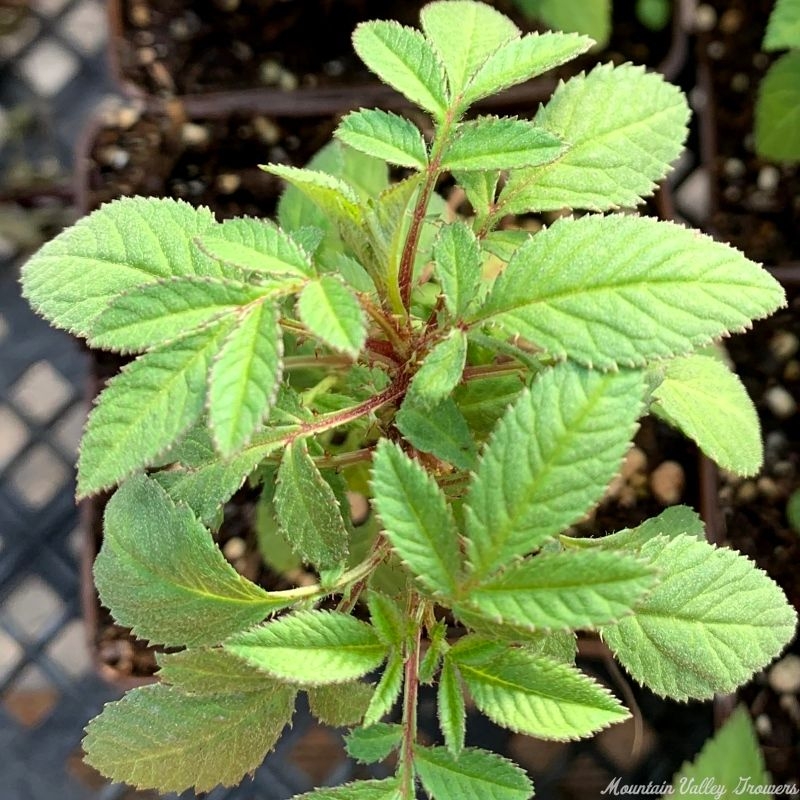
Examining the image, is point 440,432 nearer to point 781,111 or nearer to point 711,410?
point 711,410

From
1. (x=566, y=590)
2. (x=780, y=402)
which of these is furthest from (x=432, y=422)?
(x=780, y=402)

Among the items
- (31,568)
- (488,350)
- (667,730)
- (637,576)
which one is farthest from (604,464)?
(31,568)

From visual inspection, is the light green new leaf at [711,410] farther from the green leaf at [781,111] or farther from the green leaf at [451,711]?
the green leaf at [781,111]

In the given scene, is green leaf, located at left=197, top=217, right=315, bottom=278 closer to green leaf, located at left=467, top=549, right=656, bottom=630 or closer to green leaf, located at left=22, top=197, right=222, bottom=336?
green leaf, located at left=22, top=197, right=222, bottom=336

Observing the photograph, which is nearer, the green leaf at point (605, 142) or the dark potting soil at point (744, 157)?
the green leaf at point (605, 142)

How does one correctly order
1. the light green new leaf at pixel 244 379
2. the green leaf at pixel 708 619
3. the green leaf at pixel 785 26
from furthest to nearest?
the green leaf at pixel 785 26
the green leaf at pixel 708 619
the light green new leaf at pixel 244 379

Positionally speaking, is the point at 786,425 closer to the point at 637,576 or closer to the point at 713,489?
the point at 713,489

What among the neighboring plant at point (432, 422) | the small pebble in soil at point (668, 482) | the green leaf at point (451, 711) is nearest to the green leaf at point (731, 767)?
the small pebble in soil at point (668, 482)
